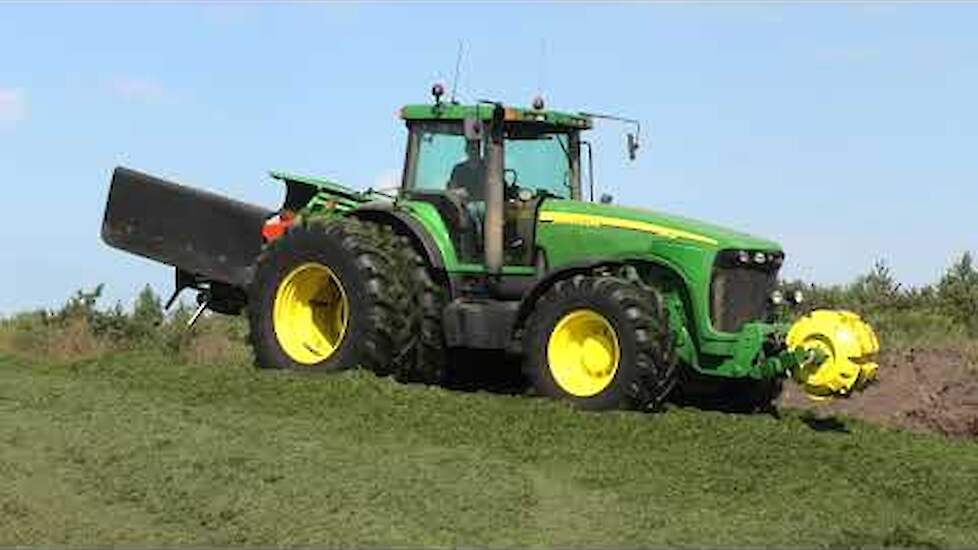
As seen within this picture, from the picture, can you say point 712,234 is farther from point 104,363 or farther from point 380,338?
point 104,363

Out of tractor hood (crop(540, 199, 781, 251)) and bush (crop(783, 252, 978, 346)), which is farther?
bush (crop(783, 252, 978, 346))

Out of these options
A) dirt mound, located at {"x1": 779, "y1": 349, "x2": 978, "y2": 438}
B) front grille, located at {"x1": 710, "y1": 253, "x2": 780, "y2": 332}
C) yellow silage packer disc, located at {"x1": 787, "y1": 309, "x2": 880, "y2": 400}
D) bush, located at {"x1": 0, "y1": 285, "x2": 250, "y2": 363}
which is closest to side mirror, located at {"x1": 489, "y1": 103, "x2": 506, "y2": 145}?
front grille, located at {"x1": 710, "y1": 253, "x2": 780, "y2": 332}

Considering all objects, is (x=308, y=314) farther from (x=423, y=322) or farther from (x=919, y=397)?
(x=919, y=397)

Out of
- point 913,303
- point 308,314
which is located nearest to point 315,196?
point 308,314

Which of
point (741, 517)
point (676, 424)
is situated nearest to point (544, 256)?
point (676, 424)

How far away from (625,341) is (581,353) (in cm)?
60

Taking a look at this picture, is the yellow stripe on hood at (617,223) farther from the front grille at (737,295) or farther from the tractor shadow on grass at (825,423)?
the tractor shadow on grass at (825,423)

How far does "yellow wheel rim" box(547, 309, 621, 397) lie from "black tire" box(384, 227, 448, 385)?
3.85 ft

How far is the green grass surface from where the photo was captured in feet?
20.8

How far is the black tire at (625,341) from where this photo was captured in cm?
942

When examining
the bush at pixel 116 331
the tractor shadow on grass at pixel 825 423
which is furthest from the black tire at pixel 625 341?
the bush at pixel 116 331

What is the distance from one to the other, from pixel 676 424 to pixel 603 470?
5.00 feet

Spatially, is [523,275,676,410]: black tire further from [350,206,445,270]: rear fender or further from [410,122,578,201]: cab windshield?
[410,122,578,201]: cab windshield

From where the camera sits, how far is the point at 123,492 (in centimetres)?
702
